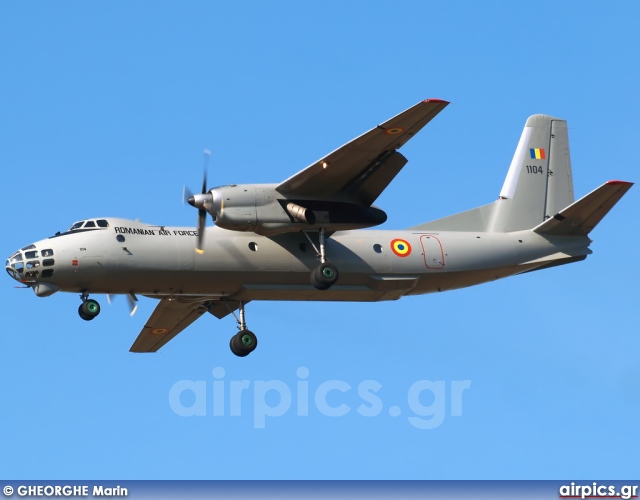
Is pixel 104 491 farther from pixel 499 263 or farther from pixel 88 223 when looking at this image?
pixel 499 263

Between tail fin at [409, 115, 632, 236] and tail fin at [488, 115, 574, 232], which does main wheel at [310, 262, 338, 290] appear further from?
tail fin at [488, 115, 574, 232]

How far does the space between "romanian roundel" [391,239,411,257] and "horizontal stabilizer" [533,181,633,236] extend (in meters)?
3.43

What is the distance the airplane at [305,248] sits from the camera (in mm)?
27781

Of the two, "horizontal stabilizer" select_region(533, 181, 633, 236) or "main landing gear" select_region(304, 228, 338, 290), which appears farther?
"horizontal stabilizer" select_region(533, 181, 633, 236)

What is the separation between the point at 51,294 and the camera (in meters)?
27.8

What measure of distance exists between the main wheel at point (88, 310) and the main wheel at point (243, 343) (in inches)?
130

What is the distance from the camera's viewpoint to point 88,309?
27953 mm

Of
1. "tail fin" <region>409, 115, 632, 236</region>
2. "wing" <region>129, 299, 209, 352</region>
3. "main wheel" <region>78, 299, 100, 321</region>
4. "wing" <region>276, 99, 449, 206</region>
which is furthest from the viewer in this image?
"tail fin" <region>409, 115, 632, 236</region>

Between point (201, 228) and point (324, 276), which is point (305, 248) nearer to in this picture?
point (324, 276)

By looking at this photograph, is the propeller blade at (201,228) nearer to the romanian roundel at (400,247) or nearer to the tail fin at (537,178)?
the romanian roundel at (400,247)

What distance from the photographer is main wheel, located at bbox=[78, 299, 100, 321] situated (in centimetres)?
2795

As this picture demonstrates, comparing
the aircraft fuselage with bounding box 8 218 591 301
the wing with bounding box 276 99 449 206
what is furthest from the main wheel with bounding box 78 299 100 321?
the wing with bounding box 276 99 449 206

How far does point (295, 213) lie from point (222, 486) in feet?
19.6

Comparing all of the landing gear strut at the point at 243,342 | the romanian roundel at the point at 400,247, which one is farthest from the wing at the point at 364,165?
the landing gear strut at the point at 243,342
